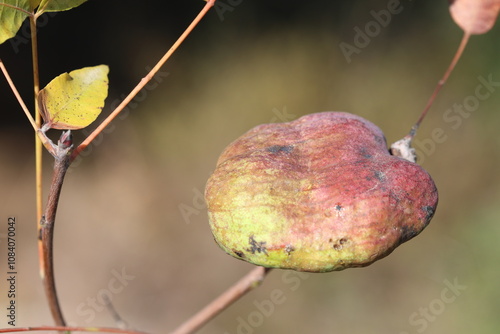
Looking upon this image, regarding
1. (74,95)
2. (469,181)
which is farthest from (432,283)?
(74,95)

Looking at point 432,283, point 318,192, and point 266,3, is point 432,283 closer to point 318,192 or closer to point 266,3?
point 266,3

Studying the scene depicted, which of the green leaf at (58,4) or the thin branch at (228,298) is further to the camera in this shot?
the thin branch at (228,298)

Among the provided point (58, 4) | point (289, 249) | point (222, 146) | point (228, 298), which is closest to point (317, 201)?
point (289, 249)

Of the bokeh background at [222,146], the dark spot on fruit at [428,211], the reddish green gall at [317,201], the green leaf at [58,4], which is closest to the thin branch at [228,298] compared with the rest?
the reddish green gall at [317,201]

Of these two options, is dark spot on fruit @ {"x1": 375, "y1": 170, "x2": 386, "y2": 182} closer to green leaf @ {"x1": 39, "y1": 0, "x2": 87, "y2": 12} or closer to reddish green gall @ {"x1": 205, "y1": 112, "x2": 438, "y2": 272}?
reddish green gall @ {"x1": 205, "y1": 112, "x2": 438, "y2": 272}

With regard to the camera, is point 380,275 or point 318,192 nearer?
point 318,192

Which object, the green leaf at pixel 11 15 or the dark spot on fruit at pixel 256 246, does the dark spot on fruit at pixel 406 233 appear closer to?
the dark spot on fruit at pixel 256 246

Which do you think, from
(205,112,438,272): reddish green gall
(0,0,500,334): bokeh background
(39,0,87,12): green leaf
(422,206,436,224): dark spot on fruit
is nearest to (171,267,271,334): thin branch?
(205,112,438,272): reddish green gall
